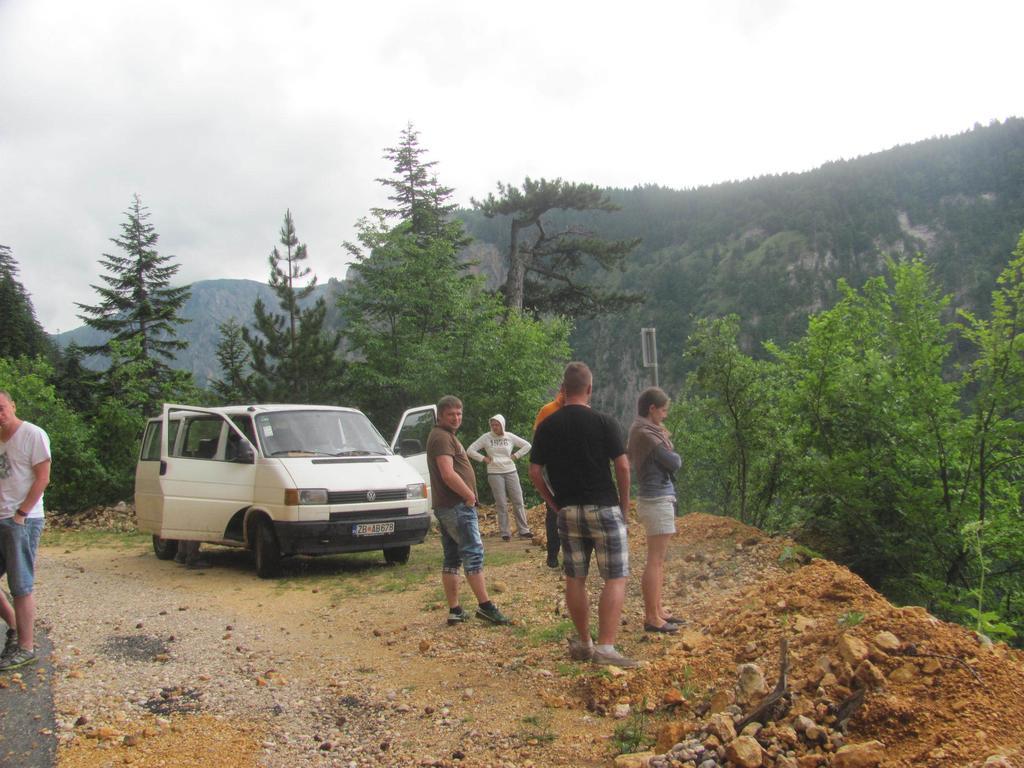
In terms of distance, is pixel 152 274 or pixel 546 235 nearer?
pixel 546 235

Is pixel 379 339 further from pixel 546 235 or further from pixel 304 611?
pixel 304 611

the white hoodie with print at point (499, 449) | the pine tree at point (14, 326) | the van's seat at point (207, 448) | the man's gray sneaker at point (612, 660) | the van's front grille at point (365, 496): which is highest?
the pine tree at point (14, 326)

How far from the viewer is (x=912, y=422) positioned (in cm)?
A: 925

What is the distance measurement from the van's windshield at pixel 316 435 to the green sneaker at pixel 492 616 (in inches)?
155

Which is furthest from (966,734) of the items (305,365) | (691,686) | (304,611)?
Answer: (305,365)

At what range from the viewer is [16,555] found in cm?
536

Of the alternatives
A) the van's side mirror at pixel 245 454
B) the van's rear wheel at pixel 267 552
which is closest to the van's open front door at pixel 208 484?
the van's side mirror at pixel 245 454

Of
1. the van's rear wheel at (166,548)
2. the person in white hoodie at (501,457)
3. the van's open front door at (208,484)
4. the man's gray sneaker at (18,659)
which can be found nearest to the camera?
the man's gray sneaker at (18,659)

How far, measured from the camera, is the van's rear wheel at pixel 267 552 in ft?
30.7

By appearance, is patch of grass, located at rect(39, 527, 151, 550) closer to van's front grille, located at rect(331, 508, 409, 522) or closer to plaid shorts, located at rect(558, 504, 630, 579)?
van's front grille, located at rect(331, 508, 409, 522)

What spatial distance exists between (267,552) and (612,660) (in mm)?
5458

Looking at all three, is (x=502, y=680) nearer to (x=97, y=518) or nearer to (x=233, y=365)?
(x=97, y=518)

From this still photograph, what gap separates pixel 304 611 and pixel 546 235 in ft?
78.9

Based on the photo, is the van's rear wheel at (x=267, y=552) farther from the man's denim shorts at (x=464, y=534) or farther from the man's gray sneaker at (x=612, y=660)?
the man's gray sneaker at (x=612, y=660)
